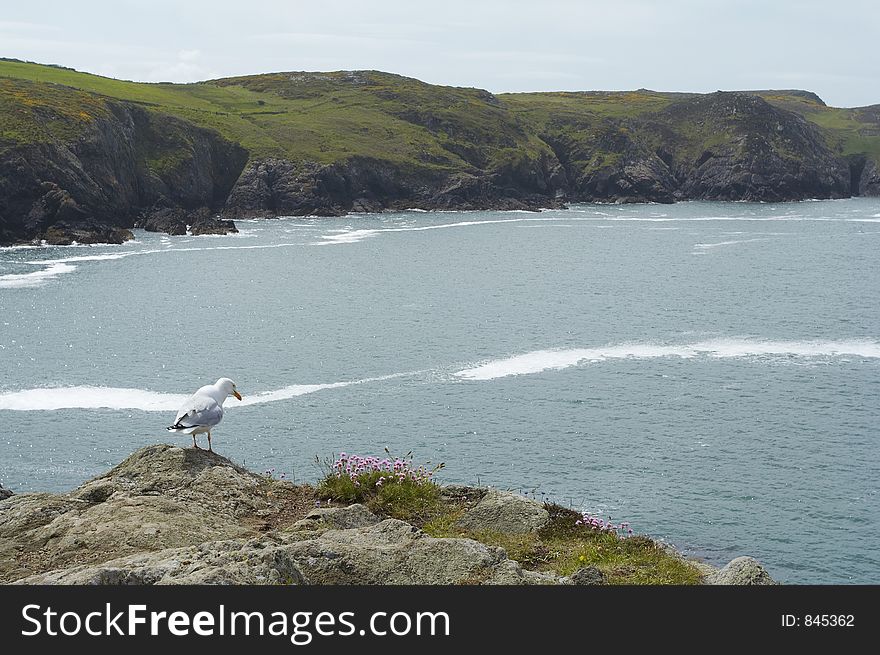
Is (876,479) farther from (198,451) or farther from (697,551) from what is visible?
(198,451)

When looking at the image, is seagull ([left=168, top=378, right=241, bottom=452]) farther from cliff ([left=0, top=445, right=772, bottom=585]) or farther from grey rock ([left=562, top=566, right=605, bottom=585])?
grey rock ([left=562, top=566, right=605, bottom=585])

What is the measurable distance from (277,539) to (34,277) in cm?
8410

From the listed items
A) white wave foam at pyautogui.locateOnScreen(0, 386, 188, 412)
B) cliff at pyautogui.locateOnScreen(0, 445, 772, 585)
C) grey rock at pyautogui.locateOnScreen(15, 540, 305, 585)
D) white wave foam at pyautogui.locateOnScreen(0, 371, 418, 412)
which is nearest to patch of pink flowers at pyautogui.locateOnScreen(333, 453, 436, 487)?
cliff at pyautogui.locateOnScreen(0, 445, 772, 585)

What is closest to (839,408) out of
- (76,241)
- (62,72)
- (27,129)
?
(76,241)

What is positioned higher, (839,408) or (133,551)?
(133,551)

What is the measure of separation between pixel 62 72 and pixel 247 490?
20867cm

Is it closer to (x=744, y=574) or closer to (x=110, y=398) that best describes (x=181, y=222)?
(x=110, y=398)

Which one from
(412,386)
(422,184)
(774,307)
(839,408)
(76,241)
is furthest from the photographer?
(422,184)

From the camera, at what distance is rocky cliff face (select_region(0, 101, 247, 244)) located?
11806 cm

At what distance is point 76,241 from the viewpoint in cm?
11506

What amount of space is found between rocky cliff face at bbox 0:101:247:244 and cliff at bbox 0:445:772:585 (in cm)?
10794

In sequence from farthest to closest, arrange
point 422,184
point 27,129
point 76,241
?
point 422,184 → point 27,129 → point 76,241

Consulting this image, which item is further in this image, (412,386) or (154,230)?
(154,230)

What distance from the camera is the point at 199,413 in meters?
17.4
